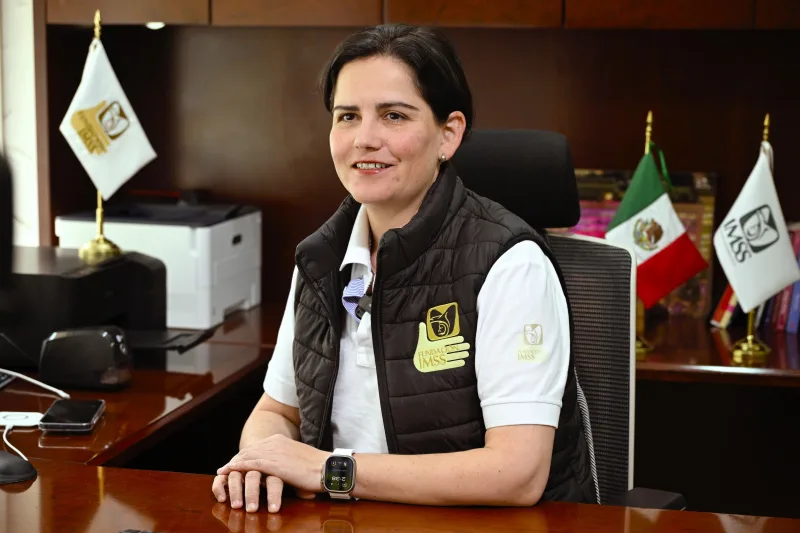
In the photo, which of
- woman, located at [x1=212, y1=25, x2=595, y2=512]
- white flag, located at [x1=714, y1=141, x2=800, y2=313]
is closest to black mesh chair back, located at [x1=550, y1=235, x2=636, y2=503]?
woman, located at [x1=212, y1=25, x2=595, y2=512]

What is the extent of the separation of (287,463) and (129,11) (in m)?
1.91

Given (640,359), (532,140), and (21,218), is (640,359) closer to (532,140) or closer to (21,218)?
(532,140)

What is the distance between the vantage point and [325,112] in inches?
130

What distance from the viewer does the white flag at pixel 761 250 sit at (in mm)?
2807

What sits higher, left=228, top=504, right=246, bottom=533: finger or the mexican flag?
the mexican flag

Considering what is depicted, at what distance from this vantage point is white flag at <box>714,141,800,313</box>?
2807mm

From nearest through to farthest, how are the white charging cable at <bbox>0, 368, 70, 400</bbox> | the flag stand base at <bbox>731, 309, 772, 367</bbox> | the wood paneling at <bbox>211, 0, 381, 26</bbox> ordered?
the white charging cable at <bbox>0, 368, 70, 400</bbox>, the flag stand base at <bbox>731, 309, 772, 367</bbox>, the wood paneling at <bbox>211, 0, 381, 26</bbox>

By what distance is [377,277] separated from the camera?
164cm

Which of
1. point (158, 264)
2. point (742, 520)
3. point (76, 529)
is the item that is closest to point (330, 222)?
point (76, 529)

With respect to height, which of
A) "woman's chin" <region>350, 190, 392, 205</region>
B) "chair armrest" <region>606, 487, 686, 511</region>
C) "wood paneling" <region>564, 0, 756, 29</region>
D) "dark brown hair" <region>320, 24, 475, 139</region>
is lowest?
"chair armrest" <region>606, 487, 686, 511</region>

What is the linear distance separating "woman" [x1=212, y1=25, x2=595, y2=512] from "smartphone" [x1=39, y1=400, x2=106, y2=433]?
0.36m

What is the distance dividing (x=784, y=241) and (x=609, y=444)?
107cm

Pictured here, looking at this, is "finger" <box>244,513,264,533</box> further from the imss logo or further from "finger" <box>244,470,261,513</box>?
the imss logo

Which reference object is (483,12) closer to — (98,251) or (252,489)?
(98,251)
